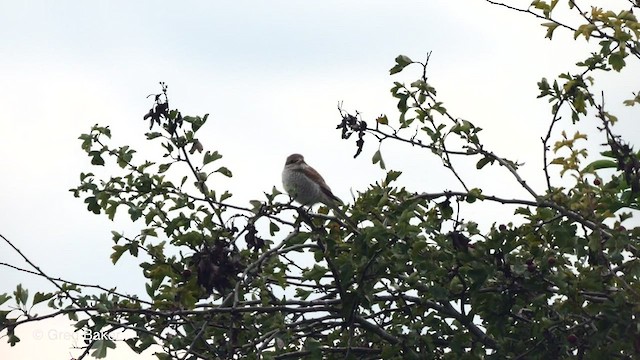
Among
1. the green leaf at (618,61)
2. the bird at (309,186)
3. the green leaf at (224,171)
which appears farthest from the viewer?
the bird at (309,186)

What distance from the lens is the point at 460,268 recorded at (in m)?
7.52

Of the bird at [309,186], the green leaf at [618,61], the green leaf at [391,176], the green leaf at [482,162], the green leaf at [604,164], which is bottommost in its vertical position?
the green leaf at [391,176]

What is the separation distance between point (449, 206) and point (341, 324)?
115 cm

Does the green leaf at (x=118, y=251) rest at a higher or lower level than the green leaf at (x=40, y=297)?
higher

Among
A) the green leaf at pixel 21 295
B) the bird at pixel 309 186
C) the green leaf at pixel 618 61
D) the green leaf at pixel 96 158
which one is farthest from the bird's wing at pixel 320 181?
the green leaf at pixel 21 295

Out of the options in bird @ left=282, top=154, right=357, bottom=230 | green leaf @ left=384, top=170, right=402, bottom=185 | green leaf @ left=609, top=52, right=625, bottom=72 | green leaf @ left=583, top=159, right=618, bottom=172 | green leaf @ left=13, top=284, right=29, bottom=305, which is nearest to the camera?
green leaf @ left=13, top=284, right=29, bottom=305

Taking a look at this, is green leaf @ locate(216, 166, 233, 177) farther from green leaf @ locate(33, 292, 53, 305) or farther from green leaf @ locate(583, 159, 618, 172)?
green leaf @ locate(583, 159, 618, 172)

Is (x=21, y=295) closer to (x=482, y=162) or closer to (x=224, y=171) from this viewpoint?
(x=224, y=171)

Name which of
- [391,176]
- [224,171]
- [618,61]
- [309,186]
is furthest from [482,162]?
[309,186]

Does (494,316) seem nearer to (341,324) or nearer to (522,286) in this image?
(522,286)

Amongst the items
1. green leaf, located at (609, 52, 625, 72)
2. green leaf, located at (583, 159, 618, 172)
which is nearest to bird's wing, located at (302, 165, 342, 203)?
green leaf, located at (583, 159, 618, 172)

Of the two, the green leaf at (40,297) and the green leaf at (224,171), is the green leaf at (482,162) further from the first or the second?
the green leaf at (40,297)

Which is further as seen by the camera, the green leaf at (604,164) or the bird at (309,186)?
the bird at (309,186)

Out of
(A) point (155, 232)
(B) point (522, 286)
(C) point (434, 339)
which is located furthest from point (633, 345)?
(A) point (155, 232)
